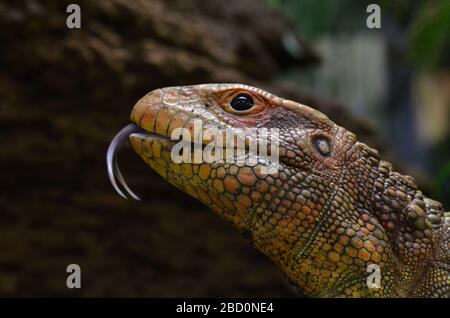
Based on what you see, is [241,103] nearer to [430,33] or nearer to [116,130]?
[116,130]

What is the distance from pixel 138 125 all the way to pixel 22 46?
4.62 feet

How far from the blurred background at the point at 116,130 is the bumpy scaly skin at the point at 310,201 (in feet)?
3.65

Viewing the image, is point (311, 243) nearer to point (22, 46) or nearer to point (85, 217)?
point (22, 46)

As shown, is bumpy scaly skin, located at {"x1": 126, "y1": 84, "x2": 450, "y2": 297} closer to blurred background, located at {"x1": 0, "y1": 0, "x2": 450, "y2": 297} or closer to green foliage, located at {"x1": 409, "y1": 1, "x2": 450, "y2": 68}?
blurred background, located at {"x1": 0, "y1": 0, "x2": 450, "y2": 297}

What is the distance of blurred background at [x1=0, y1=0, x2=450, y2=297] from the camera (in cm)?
277

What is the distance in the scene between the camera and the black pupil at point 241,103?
1595mm

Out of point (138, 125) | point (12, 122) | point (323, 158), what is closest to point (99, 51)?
point (12, 122)

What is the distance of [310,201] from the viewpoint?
1.51m

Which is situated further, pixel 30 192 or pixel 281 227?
pixel 30 192

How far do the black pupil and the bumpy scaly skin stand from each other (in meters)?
0.02

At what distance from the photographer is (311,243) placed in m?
1.52

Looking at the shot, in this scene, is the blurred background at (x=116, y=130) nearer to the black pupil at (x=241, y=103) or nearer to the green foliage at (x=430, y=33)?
the green foliage at (x=430, y=33)

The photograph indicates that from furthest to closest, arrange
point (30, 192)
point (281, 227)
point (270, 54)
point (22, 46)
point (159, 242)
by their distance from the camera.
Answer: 1. point (270, 54)
2. point (159, 242)
3. point (30, 192)
4. point (22, 46)
5. point (281, 227)

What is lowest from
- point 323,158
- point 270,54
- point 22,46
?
point 323,158
